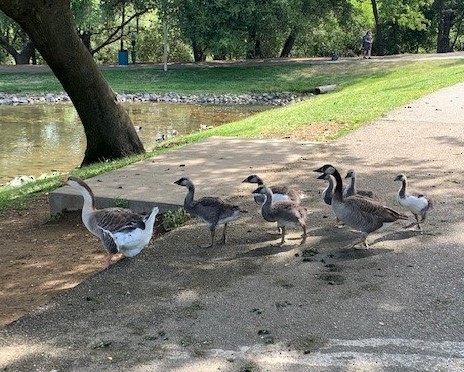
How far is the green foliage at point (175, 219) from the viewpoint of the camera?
24.7 feet

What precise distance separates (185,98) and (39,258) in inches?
965

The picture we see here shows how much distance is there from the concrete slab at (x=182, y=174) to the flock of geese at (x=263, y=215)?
1284 millimetres

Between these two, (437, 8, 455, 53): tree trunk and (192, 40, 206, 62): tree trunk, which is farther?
(437, 8, 455, 53): tree trunk

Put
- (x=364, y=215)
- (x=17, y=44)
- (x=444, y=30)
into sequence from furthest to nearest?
(x=17, y=44) < (x=444, y=30) < (x=364, y=215)

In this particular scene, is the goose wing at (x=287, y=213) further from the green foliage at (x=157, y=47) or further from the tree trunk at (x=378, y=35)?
the green foliage at (x=157, y=47)

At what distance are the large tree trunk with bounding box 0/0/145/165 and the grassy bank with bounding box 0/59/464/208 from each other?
342 centimetres

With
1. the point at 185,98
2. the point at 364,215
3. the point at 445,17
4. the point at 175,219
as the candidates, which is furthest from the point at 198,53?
the point at 364,215

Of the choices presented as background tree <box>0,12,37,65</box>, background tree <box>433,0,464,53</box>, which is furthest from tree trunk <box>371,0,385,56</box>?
background tree <box>0,12,37,65</box>

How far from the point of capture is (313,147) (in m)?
11.3

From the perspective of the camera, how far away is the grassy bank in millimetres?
17266

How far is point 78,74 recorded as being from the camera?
12.0 meters

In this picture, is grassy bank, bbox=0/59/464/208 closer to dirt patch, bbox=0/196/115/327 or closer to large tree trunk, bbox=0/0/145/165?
large tree trunk, bbox=0/0/145/165

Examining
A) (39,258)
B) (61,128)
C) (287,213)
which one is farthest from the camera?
(61,128)

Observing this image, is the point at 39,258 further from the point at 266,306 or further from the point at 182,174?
the point at 266,306
